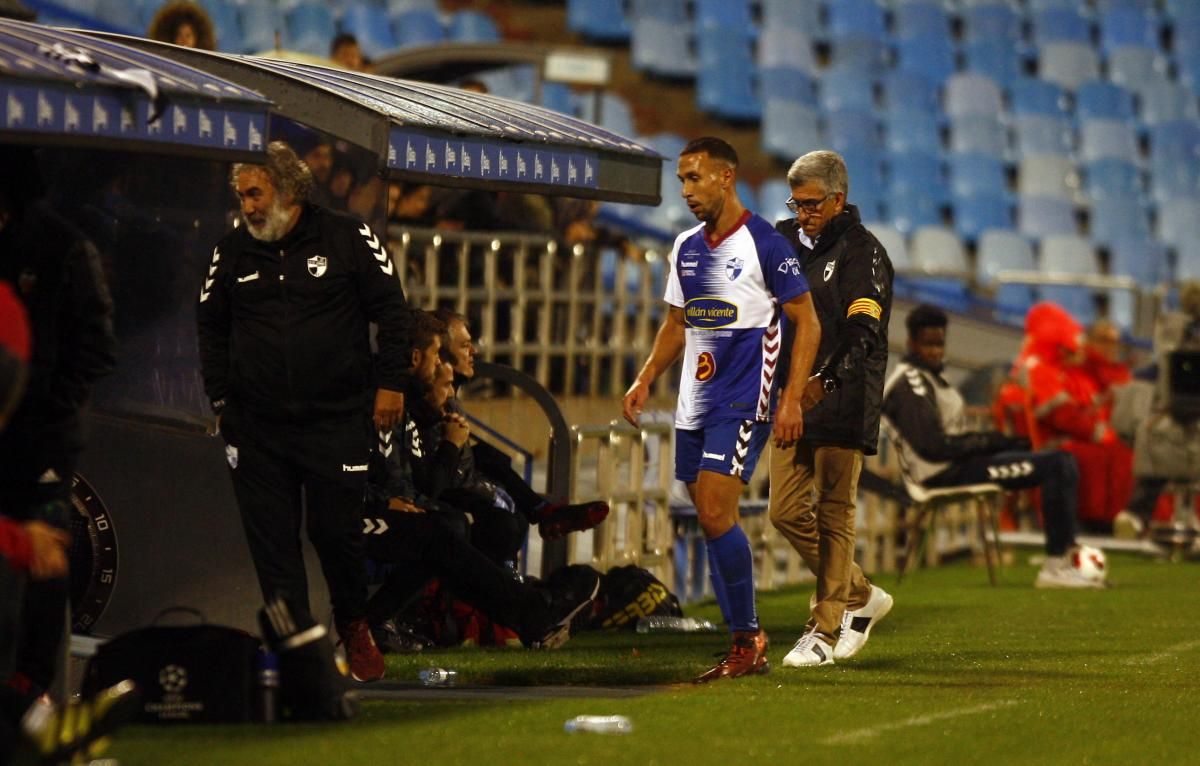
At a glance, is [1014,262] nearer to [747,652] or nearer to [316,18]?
[316,18]

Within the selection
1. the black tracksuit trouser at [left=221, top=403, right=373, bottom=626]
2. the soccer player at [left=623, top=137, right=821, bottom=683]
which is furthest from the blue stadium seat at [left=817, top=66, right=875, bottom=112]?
the black tracksuit trouser at [left=221, top=403, right=373, bottom=626]

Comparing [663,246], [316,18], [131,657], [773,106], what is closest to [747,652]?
[131,657]

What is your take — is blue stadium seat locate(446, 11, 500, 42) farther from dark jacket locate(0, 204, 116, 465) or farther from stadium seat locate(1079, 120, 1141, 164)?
dark jacket locate(0, 204, 116, 465)

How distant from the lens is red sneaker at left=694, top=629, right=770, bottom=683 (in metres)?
7.77

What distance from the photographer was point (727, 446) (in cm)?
768

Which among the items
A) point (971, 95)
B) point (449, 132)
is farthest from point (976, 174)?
point (449, 132)

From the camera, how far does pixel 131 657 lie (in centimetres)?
653

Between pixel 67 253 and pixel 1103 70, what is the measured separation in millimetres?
22007

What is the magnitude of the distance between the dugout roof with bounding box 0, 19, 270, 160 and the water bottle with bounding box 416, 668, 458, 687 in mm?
2176

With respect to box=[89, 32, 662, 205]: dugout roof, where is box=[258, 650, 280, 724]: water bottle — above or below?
below

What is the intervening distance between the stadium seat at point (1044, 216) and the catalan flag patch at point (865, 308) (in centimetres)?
1621

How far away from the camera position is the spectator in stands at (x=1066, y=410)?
52.5 feet

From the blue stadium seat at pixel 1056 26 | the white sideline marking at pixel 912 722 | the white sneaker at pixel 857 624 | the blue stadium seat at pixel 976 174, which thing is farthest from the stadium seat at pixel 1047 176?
the white sideline marking at pixel 912 722

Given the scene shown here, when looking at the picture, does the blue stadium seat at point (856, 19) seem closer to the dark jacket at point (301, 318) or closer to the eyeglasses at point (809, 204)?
the eyeglasses at point (809, 204)
